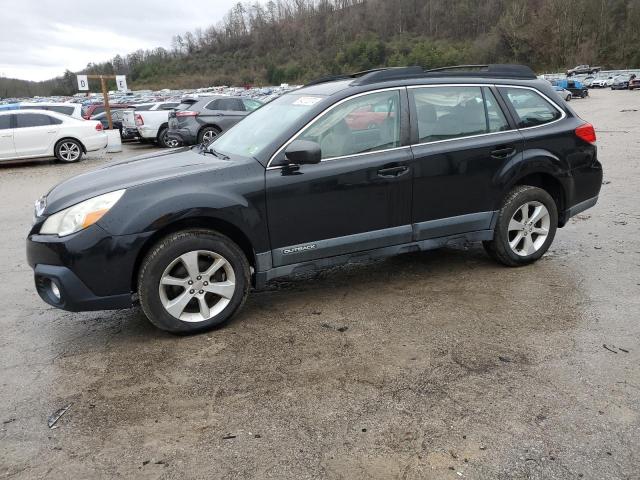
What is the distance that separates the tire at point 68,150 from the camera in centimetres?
1478

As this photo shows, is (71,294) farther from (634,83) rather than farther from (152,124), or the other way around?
(634,83)

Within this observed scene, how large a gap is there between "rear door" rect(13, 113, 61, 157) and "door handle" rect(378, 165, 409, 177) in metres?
13.0

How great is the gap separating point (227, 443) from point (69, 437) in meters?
0.82

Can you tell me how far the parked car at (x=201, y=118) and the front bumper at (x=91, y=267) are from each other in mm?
12055

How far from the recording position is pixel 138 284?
3684 mm

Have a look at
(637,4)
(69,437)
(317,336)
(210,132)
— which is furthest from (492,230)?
(637,4)

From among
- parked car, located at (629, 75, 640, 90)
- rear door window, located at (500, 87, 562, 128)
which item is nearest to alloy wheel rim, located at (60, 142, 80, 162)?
rear door window, located at (500, 87, 562, 128)

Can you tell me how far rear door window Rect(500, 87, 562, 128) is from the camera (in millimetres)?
4919

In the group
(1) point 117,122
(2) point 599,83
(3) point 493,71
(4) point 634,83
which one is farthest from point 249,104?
(2) point 599,83

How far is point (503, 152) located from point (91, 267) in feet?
11.2

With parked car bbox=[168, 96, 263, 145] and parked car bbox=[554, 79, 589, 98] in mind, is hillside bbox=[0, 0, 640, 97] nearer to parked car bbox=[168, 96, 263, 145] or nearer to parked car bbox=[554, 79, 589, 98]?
parked car bbox=[554, 79, 589, 98]

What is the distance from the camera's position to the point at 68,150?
14.9 metres

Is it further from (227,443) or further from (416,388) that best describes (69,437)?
(416,388)

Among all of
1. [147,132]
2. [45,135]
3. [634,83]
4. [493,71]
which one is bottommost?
[634,83]
